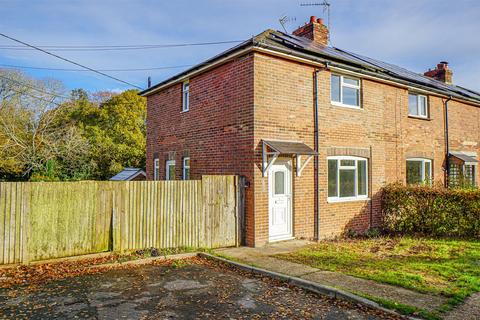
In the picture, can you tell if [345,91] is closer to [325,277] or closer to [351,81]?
[351,81]

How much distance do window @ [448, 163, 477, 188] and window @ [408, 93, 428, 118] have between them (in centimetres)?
291

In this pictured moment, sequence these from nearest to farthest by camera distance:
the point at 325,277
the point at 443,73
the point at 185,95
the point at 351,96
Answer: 1. the point at 325,277
2. the point at 351,96
3. the point at 185,95
4. the point at 443,73

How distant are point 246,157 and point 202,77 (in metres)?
3.56

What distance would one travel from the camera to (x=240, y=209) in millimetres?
9172

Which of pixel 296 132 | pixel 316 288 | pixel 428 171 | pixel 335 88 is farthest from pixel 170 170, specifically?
pixel 428 171

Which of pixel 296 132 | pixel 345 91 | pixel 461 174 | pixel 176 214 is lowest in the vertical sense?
pixel 176 214

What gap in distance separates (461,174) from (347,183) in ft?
25.3

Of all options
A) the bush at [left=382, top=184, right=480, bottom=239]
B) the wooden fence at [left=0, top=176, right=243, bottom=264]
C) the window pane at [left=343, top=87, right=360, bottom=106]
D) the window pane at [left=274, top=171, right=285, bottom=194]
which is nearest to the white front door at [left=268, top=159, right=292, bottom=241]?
the window pane at [left=274, top=171, right=285, bottom=194]

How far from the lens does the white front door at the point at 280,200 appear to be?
933 centimetres

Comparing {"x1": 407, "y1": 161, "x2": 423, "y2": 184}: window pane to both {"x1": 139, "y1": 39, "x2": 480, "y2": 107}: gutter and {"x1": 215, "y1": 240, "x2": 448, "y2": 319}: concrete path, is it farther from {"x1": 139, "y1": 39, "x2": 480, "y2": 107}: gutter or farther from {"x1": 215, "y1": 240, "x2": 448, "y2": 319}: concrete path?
{"x1": 215, "y1": 240, "x2": 448, "y2": 319}: concrete path

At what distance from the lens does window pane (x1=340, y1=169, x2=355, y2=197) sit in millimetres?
10891

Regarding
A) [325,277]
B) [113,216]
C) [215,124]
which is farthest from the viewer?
[215,124]

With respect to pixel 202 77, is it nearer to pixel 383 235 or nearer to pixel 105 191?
pixel 105 191

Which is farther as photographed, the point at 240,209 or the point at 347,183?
the point at 347,183
